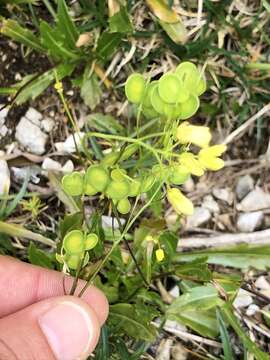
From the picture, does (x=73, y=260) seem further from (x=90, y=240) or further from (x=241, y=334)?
(x=241, y=334)

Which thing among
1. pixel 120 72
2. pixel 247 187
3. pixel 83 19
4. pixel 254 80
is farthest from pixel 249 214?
pixel 83 19

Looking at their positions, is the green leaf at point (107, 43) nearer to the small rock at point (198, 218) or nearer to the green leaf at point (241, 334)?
the small rock at point (198, 218)

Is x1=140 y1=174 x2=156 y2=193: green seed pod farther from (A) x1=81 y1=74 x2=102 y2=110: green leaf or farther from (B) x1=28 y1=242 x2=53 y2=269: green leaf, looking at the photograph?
(A) x1=81 y1=74 x2=102 y2=110: green leaf

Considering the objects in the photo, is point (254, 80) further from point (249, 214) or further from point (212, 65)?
point (249, 214)

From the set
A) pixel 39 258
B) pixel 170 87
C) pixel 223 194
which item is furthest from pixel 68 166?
pixel 170 87

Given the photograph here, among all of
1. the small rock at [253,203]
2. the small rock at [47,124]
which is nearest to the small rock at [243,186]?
the small rock at [253,203]
